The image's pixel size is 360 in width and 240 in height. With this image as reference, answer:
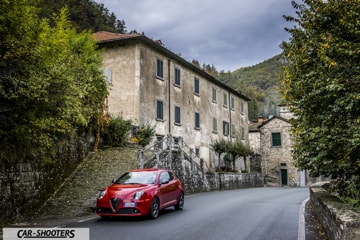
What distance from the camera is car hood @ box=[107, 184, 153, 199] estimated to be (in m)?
10.3

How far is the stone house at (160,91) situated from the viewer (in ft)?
80.7

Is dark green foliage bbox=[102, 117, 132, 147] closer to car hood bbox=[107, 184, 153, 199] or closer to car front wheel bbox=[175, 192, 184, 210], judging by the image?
car front wheel bbox=[175, 192, 184, 210]

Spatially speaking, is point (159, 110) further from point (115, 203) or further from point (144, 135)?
point (115, 203)

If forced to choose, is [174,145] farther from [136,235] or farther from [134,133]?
[136,235]

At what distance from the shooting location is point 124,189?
10.5 m

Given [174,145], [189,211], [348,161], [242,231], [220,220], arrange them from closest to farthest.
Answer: [242,231]
[348,161]
[220,220]
[189,211]
[174,145]

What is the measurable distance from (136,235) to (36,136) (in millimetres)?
5145

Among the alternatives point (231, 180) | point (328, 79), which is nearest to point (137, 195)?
point (328, 79)

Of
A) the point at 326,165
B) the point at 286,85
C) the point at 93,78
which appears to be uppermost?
the point at 93,78

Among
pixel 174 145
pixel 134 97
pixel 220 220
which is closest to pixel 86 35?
pixel 134 97

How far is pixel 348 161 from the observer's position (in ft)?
31.1

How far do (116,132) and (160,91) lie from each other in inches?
265

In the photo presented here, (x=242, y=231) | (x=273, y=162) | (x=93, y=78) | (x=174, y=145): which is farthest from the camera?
(x=273, y=162)

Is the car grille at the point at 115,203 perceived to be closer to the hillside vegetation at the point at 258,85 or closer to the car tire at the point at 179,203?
the car tire at the point at 179,203
